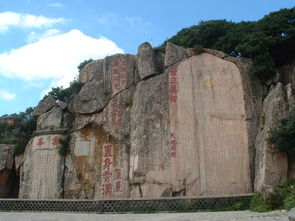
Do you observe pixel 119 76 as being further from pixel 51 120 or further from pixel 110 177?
pixel 110 177

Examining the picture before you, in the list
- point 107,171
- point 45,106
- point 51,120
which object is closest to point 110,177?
point 107,171

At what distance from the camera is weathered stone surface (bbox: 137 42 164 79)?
1188 cm

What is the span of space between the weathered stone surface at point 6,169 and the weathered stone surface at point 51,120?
146cm

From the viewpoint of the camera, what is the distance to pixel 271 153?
885 centimetres

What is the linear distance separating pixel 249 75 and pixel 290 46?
1.95 m

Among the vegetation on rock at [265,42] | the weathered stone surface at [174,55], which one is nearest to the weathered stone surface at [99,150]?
the weathered stone surface at [174,55]

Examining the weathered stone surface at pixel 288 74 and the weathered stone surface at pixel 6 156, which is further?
the weathered stone surface at pixel 6 156

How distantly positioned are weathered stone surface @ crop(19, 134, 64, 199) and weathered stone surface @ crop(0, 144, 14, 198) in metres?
0.80

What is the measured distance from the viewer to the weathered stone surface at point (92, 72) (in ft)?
41.3

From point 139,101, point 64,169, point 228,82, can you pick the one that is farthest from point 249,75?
point 64,169

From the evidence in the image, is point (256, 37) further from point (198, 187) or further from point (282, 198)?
point (282, 198)

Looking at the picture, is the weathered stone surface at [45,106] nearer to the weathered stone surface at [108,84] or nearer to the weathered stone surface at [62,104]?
the weathered stone surface at [62,104]

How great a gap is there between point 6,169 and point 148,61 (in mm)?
6292

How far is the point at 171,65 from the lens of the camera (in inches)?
448
